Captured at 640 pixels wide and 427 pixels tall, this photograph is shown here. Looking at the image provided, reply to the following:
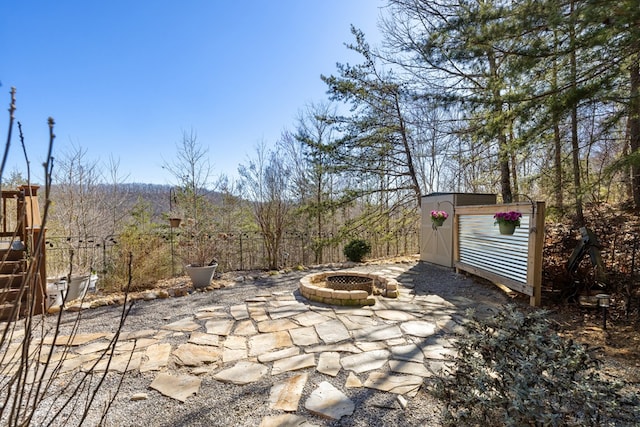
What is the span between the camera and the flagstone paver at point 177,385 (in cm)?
213

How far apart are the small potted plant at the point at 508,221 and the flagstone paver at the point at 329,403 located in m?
3.35

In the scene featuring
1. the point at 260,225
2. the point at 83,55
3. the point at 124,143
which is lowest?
the point at 260,225

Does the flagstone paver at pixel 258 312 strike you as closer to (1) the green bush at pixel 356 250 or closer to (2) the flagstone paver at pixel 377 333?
(2) the flagstone paver at pixel 377 333

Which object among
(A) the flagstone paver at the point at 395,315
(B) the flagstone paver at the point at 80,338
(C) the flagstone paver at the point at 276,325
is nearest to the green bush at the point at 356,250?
(A) the flagstone paver at the point at 395,315

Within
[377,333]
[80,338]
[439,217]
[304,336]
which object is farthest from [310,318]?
[439,217]

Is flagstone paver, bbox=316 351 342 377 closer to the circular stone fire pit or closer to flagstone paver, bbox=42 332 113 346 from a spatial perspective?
the circular stone fire pit

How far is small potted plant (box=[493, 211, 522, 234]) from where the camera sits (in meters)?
4.16

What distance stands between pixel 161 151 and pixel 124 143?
9.74 ft

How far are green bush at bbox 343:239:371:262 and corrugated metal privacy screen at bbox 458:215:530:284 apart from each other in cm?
215

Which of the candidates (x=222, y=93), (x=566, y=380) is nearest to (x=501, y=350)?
(x=566, y=380)

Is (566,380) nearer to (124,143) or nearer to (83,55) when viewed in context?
(83,55)

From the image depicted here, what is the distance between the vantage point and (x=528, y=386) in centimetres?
136

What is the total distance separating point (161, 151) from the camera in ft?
27.7

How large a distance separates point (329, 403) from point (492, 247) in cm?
394
